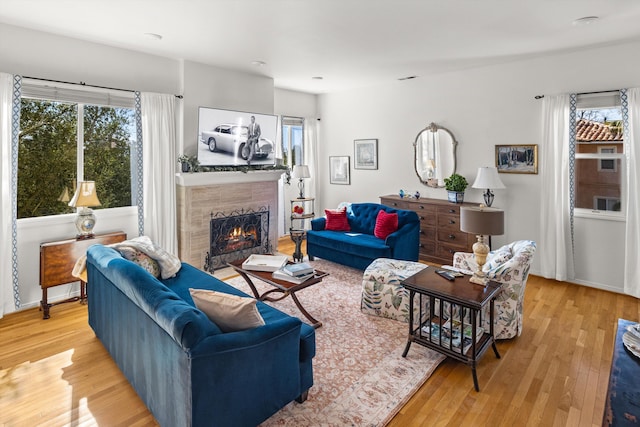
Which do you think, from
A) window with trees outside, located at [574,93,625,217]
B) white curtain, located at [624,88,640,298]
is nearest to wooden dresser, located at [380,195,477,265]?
window with trees outside, located at [574,93,625,217]

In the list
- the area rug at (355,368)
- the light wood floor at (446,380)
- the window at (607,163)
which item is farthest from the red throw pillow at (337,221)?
the window at (607,163)

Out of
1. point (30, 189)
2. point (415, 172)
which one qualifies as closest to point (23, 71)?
point (30, 189)

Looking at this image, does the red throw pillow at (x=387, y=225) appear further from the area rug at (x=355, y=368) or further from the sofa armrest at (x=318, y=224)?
the area rug at (x=355, y=368)

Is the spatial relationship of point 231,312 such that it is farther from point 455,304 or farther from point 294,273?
point 455,304

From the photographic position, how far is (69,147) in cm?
411

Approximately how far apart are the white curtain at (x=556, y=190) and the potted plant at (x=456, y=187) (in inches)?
38.8

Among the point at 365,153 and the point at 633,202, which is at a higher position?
the point at 365,153

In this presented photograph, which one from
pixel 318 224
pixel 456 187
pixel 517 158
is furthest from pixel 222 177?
pixel 517 158

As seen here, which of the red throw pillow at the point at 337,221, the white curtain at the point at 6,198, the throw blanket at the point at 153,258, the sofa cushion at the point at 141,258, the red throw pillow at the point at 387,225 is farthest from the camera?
the red throw pillow at the point at 337,221

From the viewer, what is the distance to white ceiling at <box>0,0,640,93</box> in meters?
3.11

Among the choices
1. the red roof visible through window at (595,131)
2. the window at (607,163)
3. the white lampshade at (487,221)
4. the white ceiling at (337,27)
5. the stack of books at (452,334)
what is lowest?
the stack of books at (452,334)

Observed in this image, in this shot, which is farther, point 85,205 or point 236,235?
point 236,235

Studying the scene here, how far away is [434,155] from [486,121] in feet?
2.95

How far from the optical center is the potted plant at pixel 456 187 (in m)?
5.26
